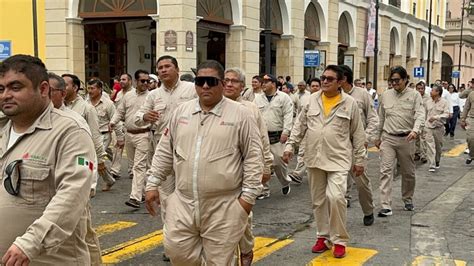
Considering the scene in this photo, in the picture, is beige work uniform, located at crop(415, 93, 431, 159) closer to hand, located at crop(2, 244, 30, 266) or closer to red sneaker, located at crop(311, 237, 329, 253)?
red sneaker, located at crop(311, 237, 329, 253)

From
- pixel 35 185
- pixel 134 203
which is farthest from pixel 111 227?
pixel 35 185

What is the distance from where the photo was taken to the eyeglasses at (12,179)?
3029 mm

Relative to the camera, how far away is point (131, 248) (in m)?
6.40

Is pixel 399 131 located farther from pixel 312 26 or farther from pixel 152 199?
pixel 312 26

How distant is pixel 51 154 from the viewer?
305cm

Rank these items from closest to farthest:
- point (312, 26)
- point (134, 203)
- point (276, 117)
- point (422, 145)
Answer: point (134, 203), point (276, 117), point (422, 145), point (312, 26)

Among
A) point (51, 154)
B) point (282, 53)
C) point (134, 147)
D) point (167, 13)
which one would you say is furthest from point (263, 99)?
point (282, 53)

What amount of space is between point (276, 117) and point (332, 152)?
355cm

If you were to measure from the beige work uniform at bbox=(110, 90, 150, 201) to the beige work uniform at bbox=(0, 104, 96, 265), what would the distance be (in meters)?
5.25

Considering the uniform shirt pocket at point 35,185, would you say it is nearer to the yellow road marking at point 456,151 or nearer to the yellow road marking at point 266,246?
the yellow road marking at point 266,246

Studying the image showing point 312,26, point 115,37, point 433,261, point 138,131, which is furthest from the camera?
point 312,26

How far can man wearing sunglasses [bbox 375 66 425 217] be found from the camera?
26.4 ft

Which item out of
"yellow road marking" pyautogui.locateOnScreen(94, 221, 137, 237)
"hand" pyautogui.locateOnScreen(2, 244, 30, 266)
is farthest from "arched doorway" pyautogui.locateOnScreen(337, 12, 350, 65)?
"hand" pyautogui.locateOnScreen(2, 244, 30, 266)

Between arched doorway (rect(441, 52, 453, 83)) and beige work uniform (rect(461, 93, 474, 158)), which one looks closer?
beige work uniform (rect(461, 93, 474, 158))
